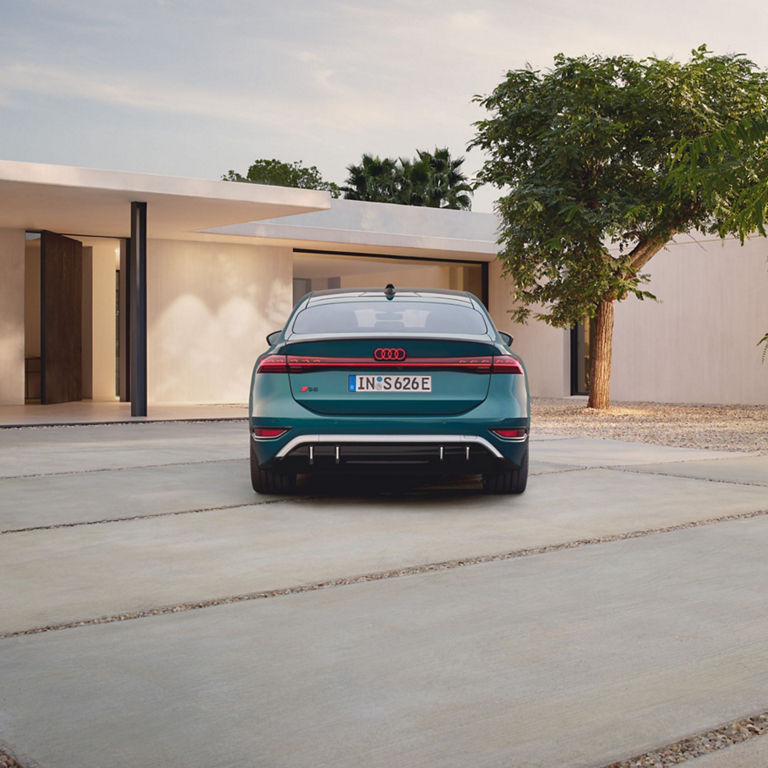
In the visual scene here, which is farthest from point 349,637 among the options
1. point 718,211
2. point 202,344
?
point 202,344

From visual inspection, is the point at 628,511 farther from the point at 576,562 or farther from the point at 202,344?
the point at 202,344

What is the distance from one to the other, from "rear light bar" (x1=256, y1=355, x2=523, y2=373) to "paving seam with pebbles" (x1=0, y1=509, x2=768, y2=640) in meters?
1.35

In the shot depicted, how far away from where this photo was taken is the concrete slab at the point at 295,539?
421 centimetres

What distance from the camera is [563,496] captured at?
6.83 meters

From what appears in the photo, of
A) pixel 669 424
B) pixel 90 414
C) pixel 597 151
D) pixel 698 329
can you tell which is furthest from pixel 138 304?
pixel 698 329

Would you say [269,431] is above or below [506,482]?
above

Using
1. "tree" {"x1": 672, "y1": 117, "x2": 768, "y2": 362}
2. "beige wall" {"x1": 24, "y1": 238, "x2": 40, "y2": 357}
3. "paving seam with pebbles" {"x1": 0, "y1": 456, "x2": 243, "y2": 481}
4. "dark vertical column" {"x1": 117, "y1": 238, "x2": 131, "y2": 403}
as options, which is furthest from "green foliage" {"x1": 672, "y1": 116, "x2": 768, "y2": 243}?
"beige wall" {"x1": 24, "y1": 238, "x2": 40, "y2": 357}

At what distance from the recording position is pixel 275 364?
628 centimetres

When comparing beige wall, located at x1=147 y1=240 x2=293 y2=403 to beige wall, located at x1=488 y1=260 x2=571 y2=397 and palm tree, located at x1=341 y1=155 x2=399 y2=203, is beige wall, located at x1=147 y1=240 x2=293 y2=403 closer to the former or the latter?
beige wall, located at x1=488 y1=260 x2=571 y2=397

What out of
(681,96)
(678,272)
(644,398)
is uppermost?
(681,96)

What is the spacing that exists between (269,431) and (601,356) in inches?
477

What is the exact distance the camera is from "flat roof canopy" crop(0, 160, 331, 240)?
44.9 feet

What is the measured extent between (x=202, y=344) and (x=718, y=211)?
10.8m

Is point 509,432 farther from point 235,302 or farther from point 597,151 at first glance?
point 235,302
